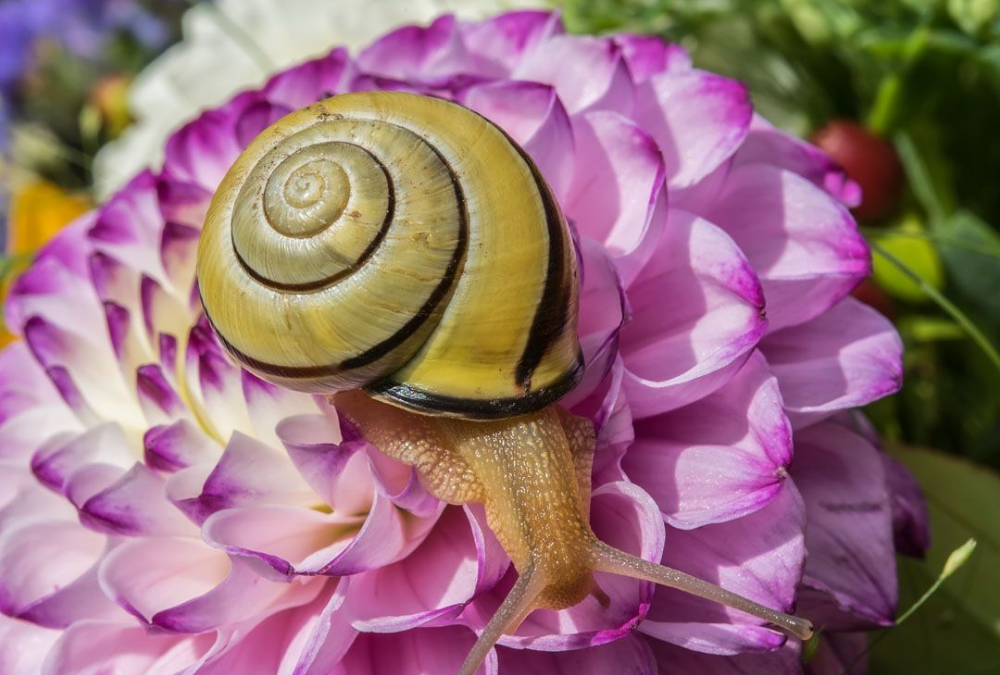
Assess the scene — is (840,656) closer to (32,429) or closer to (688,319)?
(688,319)

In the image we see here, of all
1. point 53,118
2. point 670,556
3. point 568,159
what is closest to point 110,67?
point 53,118

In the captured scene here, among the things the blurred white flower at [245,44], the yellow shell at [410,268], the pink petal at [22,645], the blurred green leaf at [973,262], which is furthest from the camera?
the blurred white flower at [245,44]

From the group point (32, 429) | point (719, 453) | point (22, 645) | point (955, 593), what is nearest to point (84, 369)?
point (32, 429)

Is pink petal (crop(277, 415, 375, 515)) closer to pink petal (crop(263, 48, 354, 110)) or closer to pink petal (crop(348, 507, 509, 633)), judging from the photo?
pink petal (crop(348, 507, 509, 633))

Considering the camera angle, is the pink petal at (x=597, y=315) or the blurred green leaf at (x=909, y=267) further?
the blurred green leaf at (x=909, y=267)

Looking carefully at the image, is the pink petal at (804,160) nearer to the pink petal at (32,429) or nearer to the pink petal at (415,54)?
the pink petal at (415,54)

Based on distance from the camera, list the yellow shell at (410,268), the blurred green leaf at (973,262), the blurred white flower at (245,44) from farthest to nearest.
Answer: the blurred white flower at (245,44)
the blurred green leaf at (973,262)
the yellow shell at (410,268)

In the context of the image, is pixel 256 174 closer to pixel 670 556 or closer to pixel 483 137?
pixel 483 137

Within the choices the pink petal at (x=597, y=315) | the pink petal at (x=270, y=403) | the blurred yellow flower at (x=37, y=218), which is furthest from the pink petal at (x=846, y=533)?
the blurred yellow flower at (x=37, y=218)
